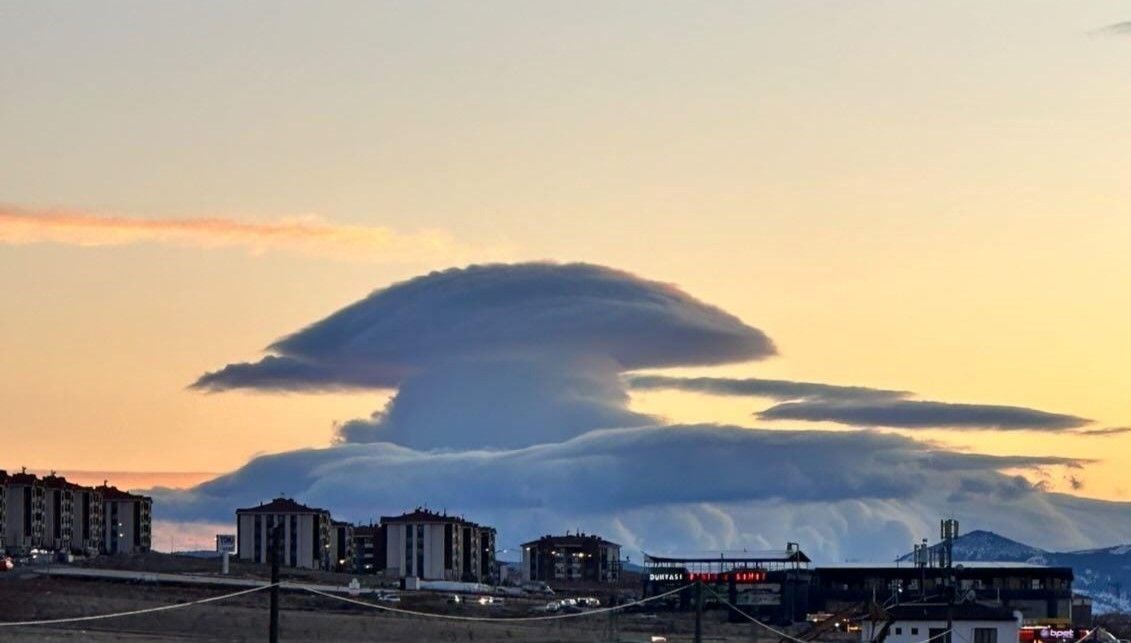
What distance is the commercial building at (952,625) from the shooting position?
136500 millimetres

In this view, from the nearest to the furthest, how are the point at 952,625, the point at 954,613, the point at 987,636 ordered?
the point at 952,625
the point at 987,636
the point at 954,613

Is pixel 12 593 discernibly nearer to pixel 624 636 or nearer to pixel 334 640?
pixel 334 640

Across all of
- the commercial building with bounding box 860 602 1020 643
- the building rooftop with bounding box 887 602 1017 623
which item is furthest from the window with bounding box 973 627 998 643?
the building rooftop with bounding box 887 602 1017 623

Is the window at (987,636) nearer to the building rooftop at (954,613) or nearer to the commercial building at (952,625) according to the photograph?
the commercial building at (952,625)

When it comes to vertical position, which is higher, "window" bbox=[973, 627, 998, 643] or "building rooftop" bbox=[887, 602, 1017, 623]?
"building rooftop" bbox=[887, 602, 1017, 623]

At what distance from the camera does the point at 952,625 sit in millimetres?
136125

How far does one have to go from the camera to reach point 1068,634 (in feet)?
635

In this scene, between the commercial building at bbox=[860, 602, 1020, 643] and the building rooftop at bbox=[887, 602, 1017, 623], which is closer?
the commercial building at bbox=[860, 602, 1020, 643]

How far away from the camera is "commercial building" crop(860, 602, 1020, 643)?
13650 cm

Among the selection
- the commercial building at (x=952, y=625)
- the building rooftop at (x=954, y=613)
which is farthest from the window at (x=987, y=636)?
the building rooftop at (x=954, y=613)

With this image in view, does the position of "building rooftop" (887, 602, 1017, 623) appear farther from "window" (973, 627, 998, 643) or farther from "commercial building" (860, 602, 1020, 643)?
"window" (973, 627, 998, 643)

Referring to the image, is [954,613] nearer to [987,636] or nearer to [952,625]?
[952,625]

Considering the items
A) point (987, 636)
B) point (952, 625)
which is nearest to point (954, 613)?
point (952, 625)

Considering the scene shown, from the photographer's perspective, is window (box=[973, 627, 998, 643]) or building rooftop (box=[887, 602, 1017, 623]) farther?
building rooftop (box=[887, 602, 1017, 623])
